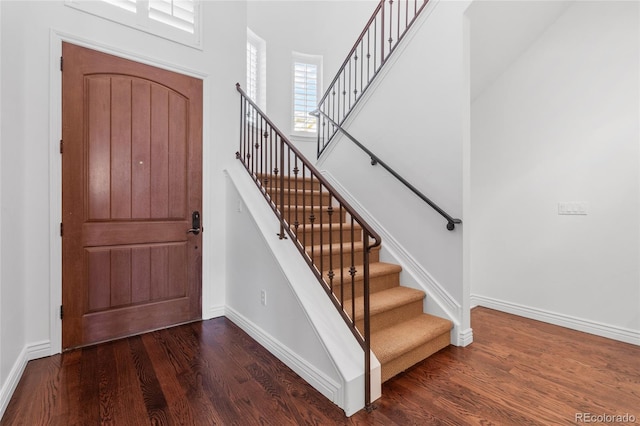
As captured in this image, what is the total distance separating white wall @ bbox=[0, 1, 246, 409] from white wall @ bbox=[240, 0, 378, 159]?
1910 mm

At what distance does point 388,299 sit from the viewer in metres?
2.31

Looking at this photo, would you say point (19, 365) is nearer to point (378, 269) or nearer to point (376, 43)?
point (378, 269)

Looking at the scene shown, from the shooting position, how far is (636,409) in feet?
5.29

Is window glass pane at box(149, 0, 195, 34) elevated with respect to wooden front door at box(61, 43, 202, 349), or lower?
elevated

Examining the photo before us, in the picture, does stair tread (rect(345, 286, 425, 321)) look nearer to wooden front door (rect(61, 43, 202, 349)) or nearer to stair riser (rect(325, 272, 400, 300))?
stair riser (rect(325, 272, 400, 300))

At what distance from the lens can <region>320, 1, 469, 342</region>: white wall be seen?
7.82 feet

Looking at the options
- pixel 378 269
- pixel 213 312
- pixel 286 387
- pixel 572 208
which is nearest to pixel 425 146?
pixel 378 269

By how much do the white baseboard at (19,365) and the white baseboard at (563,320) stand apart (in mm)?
3870

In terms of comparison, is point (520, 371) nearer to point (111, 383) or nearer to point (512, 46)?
point (111, 383)

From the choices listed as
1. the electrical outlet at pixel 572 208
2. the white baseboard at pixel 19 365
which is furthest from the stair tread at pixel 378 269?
the white baseboard at pixel 19 365

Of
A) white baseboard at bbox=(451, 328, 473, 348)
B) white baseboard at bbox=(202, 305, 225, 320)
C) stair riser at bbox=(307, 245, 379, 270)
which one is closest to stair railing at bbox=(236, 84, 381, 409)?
stair riser at bbox=(307, 245, 379, 270)

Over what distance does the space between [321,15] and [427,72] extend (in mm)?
3349

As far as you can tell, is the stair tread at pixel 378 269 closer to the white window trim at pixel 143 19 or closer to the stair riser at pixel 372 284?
the stair riser at pixel 372 284

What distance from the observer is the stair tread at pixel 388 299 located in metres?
2.12
